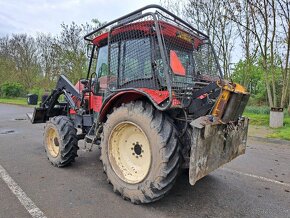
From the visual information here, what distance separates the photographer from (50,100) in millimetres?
5730

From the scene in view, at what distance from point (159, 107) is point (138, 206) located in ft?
4.22

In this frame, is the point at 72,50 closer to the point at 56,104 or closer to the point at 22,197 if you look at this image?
the point at 56,104

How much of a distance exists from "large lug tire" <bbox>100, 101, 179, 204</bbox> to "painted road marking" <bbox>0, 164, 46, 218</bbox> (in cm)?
100

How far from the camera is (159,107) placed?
121 inches

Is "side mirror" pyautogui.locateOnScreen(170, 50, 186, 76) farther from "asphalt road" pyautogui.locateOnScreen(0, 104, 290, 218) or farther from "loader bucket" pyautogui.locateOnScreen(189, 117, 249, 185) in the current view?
"asphalt road" pyautogui.locateOnScreen(0, 104, 290, 218)

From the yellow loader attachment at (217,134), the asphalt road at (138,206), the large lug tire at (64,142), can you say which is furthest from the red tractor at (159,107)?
the asphalt road at (138,206)

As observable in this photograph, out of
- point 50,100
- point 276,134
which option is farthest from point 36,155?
point 276,134

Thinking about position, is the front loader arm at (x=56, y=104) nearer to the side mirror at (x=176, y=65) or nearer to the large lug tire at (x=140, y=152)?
the large lug tire at (x=140, y=152)

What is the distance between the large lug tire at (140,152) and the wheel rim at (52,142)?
1641 mm

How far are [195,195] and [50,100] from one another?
3.77 m

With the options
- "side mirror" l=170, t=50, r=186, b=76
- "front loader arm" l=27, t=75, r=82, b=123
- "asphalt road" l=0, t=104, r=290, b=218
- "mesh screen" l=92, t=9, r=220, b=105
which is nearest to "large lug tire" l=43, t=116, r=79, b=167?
"asphalt road" l=0, t=104, r=290, b=218

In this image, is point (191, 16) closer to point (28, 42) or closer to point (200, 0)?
point (200, 0)

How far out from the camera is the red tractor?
307cm

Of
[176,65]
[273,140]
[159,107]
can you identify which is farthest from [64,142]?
[273,140]
